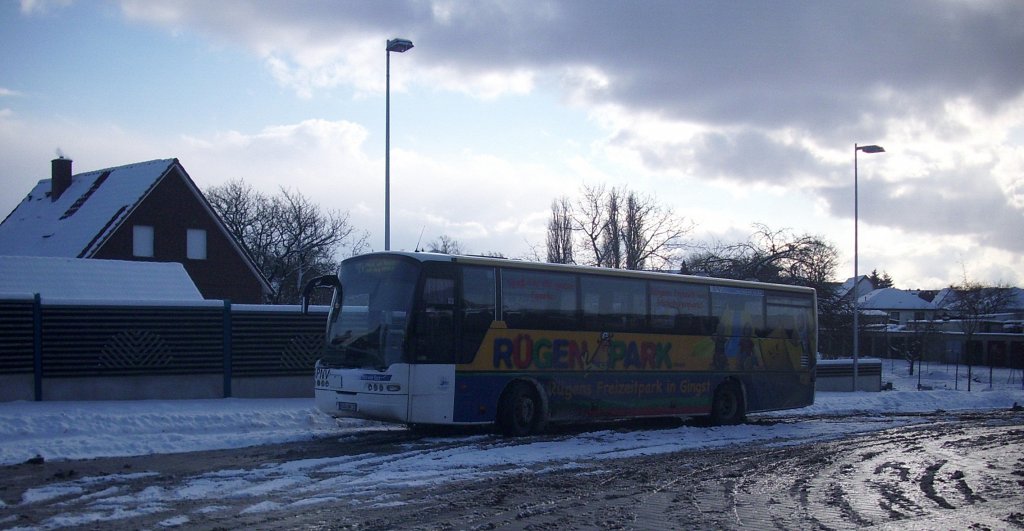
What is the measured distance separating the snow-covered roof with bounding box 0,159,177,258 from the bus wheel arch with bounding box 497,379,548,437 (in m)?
28.5

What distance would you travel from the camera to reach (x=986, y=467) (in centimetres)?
1373

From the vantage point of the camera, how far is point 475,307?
50.4 feet

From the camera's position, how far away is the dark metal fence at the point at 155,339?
16.8 metres

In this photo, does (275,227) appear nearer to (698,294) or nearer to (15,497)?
(698,294)

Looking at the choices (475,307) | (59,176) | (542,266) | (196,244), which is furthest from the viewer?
(59,176)

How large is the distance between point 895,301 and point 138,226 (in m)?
89.8

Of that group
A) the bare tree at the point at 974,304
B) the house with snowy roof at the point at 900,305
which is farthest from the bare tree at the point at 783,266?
the house with snowy roof at the point at 900,305

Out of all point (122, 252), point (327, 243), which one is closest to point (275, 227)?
point (327, 243)

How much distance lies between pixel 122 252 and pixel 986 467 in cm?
3625

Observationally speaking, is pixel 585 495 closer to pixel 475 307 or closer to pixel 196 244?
pixel 475 307

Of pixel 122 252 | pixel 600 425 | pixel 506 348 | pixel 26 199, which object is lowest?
pixel 600 425

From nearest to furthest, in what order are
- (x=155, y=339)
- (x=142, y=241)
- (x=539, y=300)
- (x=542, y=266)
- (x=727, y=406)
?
(x=539, y=300), (x=542, y=266), (x=155, y=339), (x=727, y=406), (x=142, y=241)

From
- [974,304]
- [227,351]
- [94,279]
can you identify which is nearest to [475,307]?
[227,351]

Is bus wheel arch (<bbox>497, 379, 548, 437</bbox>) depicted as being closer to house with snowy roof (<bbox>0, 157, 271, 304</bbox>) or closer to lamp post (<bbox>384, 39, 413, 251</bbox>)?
lamp post (<bbox>384, 39, 413, 251</bbox>)
